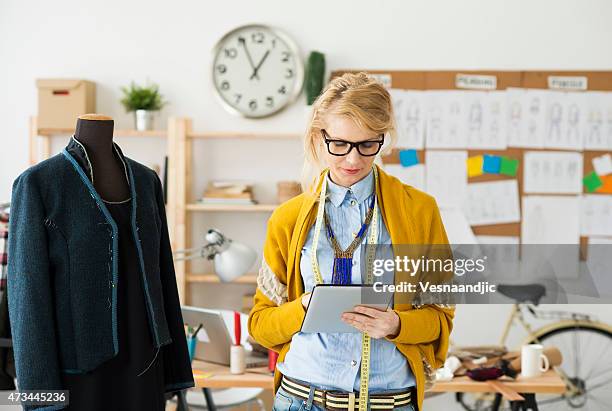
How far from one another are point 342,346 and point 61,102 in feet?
10.3

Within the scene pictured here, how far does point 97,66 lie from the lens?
14.9ft

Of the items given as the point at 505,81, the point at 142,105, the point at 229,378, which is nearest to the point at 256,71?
the point at 142,105

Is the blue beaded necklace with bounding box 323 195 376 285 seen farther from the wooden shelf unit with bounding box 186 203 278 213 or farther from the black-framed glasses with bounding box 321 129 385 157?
the wooden shelf unit with bounding box 186 203 278 213

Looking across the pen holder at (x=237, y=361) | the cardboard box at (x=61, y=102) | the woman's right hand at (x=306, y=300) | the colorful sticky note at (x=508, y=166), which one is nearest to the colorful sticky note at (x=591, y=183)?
the colorful sticky note at (x=508, y=166)

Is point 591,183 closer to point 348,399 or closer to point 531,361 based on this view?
point 531,361

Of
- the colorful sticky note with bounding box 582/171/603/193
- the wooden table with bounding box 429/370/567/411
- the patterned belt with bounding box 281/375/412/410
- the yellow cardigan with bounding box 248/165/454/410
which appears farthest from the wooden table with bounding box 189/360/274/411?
the colorful sticky note with bounding box 582/171/603/193

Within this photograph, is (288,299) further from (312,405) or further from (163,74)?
(163,74)

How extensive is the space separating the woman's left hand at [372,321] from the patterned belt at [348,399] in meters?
0.14

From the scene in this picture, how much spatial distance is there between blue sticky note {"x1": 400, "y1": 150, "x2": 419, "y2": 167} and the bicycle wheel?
1217 mm

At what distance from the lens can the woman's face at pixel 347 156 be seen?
1.70 metres

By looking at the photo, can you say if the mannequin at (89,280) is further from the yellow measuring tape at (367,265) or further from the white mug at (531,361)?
the white mug at (531,361)

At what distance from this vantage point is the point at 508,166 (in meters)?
4.48

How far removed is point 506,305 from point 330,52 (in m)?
1.78

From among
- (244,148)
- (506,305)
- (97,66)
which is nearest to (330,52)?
(244,148)
